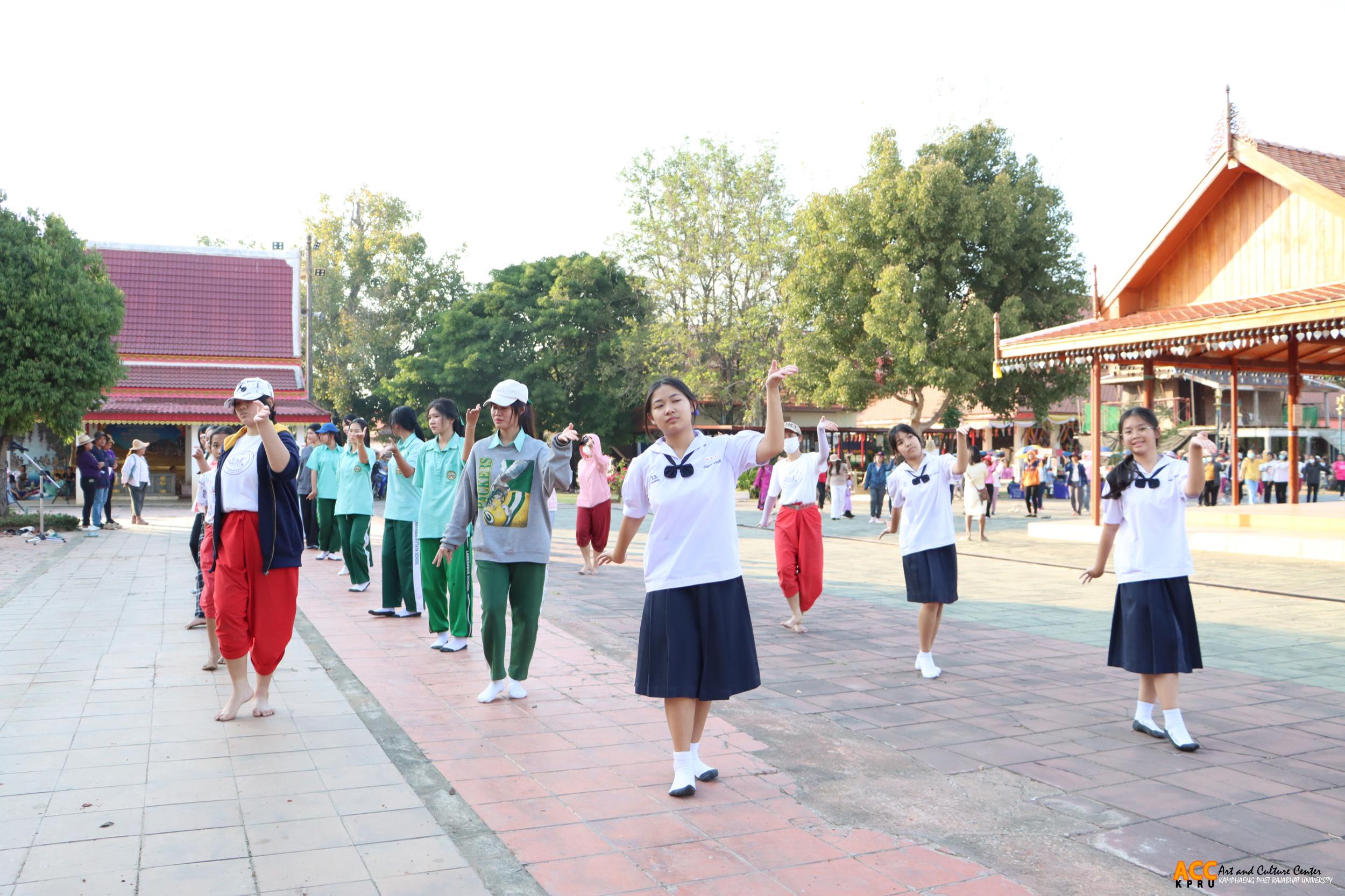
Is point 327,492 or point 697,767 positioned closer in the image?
point 697,767

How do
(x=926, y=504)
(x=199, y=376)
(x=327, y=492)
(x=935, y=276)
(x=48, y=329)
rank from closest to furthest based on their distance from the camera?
(x=926, y=504) < (x=327, y=492) < (x=48, y=329) < (x=935, y=276) < (x=199, y=376)

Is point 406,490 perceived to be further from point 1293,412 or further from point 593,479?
point 1293,412

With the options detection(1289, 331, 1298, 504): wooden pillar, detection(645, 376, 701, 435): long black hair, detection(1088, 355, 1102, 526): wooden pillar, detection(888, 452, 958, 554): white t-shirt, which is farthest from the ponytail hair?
detection(1289, 331, 1298, 504): wooden pillar

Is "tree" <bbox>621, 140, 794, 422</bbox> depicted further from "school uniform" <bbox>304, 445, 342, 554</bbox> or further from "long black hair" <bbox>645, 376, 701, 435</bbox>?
"long black hair" <bbox>645, 376, 701, 435</bbox>

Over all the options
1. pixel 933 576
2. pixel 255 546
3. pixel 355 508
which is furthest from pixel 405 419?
pixel 933 576

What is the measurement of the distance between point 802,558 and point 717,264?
24.8 meters

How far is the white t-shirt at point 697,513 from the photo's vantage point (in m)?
4.27

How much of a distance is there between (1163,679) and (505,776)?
3.26 metres

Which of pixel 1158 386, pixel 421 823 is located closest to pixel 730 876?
pixel 421 823

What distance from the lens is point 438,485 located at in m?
7.42

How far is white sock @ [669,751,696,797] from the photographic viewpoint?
4277mm

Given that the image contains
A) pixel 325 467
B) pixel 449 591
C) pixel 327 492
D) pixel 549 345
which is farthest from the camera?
pixel 549 345

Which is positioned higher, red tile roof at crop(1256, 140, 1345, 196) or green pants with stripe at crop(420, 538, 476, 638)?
red tile roof at crop(1256, 140, 1345, 196)

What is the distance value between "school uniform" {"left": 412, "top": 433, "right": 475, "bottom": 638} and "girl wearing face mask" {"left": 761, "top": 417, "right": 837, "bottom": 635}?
2.59m
